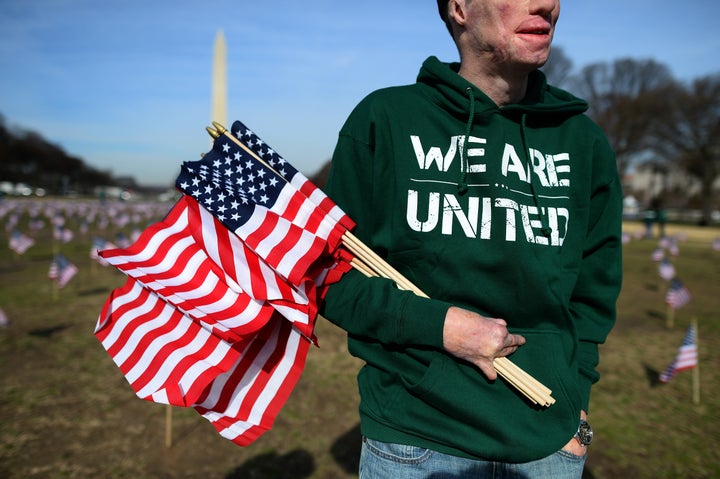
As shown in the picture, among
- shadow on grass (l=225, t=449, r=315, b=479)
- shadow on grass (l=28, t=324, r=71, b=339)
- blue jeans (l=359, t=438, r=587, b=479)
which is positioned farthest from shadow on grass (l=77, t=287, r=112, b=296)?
blue jeans (l=359, t=438, r=587, b=479)

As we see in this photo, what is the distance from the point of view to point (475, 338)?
1.42 metres

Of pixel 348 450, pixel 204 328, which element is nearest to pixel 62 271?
pixel 348 450

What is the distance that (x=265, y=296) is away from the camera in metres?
1.65

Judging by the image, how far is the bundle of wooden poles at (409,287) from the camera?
4.80ft

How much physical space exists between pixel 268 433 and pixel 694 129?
4111 cm

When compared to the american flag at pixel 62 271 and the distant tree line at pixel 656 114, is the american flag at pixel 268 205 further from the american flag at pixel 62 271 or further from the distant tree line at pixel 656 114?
the distant tree line at pixel 656 114

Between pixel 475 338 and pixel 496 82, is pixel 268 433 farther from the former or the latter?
pixel 496 82

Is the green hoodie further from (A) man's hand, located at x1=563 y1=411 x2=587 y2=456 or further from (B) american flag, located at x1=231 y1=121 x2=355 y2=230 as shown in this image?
(B) american flag, located at x1=231 y1=121 x2=355 y2=230

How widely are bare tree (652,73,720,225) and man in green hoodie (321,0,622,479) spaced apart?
41707 mm

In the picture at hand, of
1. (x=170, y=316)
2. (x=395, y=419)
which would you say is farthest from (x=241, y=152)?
(x=395, y=419)

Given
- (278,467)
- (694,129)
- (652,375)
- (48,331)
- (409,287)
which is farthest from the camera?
(694,129)

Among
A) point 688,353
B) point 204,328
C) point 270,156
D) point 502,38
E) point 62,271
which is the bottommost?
point 62,271

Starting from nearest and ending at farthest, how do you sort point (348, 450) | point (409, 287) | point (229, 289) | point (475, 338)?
point (475, 338) < point (409, 287) < point (229, 289) < point (348, 450)

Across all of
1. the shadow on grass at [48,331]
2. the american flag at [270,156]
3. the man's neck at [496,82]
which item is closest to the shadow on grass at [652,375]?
the man's neck at [496,82]
